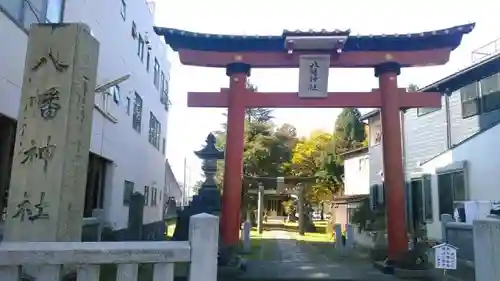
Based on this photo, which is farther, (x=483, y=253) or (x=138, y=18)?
(x=138, y=18)

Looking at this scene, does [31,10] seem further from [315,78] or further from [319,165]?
[319,165]

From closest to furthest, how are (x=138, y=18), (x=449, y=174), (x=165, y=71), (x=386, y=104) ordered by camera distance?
(x=386, y=104) → (x=449, y=174) → (x=138, y=18) → (x=165, y=71)

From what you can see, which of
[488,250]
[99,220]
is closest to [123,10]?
[99,220]

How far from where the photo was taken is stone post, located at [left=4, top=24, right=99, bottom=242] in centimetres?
567

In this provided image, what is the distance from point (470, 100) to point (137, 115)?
12691 mm

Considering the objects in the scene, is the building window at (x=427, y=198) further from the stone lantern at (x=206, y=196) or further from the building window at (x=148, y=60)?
the building window at (x=148, y=60)

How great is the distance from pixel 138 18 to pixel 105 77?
583 cm

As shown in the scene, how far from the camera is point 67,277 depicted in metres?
5.71

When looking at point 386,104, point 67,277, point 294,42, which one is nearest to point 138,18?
point 294,42

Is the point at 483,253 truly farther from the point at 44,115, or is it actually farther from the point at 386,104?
the point at 386,104

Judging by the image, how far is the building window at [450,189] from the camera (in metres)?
Result: 13.4

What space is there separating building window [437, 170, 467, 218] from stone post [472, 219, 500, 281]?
944 centimetres

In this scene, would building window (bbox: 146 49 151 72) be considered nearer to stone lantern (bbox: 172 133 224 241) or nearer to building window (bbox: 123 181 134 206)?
building window (bbox: 123 181 134 206)

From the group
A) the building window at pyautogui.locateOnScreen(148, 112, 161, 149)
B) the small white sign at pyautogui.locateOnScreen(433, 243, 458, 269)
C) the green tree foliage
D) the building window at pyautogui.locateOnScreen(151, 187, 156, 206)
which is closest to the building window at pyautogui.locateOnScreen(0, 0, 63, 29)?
the small white sign at pyautogui.locateOnScreen(433, 243, 458, 269)
